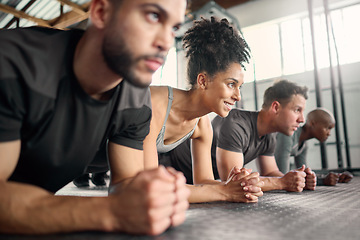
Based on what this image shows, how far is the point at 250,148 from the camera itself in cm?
207

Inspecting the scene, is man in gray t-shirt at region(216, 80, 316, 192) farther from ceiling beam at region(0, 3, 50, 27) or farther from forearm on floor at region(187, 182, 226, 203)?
ceiling beam at region(0, 3, 50, 27)

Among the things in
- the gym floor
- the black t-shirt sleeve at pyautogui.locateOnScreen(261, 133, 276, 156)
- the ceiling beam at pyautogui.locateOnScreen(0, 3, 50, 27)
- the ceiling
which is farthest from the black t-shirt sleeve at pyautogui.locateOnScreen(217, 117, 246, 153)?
the ceiling beam at pyautogui.locateOnScreen(0, 3, 50, 27)

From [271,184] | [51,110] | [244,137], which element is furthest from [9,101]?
[244,137]

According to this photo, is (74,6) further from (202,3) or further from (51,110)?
(51,110)

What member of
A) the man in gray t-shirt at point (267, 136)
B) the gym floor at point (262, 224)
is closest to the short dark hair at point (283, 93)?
the man in gray t-shirt at point (267, 136)

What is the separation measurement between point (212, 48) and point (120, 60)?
895 mm

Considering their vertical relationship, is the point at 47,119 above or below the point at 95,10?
below

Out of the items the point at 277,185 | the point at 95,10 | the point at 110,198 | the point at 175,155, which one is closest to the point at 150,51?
the point at 95,10

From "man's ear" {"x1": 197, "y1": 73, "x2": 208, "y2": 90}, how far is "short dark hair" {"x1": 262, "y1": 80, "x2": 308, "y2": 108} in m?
0.94

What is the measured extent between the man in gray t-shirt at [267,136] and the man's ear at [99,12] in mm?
1214

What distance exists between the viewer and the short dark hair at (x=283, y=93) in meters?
2.32

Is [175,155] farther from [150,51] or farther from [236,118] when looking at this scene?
[150,51]

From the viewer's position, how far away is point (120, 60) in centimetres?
73

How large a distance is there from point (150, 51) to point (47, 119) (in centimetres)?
31
